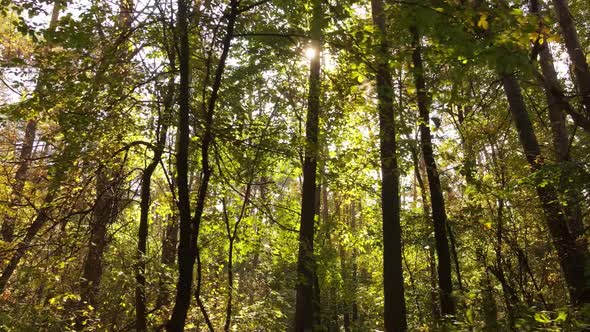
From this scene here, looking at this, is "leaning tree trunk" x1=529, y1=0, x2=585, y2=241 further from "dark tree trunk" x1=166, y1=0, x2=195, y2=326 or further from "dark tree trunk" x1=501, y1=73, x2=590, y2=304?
"dark tree trunk" x1=166, y1=0, x2=195, y2=326

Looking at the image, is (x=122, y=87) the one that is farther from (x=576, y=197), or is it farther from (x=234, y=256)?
(x=234, y=256)

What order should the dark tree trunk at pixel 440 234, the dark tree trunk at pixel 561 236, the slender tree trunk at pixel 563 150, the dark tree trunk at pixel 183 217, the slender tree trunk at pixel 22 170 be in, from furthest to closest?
the dark tree trunk at pixel 440 234 → the dark tree trunk at pixel 561 236 → the slender tree trunk at pixel 563 150 → the slender tree trunk at pixel 22 170 → the dark tree trunk at pixel 183 217

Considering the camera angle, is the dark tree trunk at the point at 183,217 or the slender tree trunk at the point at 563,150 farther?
the slender tree trunk at the point at 563,150

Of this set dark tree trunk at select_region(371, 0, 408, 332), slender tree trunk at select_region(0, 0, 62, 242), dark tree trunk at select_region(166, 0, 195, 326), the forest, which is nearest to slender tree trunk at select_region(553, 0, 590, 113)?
the forest

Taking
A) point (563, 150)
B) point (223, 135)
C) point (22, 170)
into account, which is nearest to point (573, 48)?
point (563, 150)

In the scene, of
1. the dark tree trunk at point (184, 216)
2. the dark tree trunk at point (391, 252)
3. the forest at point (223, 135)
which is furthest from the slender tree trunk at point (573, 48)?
the dark tree trunk at point (184, 216)

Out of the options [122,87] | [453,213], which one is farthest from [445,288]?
[122,87]

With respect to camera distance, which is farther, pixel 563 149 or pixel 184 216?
pixel 563 149

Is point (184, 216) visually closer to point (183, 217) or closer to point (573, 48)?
point (183, 217)

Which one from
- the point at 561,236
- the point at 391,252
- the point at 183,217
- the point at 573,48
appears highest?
the point at 573,48

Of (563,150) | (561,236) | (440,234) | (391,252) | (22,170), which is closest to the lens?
(22,170)

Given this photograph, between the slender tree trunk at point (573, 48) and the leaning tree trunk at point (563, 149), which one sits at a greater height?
the slender tree trunk at point (573, 48)

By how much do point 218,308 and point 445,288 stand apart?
182 inches

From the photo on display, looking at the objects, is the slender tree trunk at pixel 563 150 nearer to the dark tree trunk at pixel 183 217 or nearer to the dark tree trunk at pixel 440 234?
the dark tree trunk at pixel 440 234
